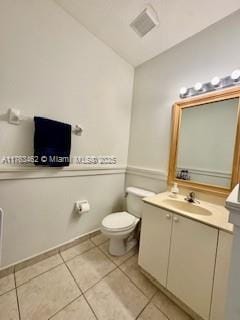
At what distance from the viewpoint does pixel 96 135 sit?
185 cm

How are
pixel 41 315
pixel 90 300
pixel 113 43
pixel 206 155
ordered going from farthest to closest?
pixel 113 43 → pixel 206 155 → pixel 90 300 → pixel 41 315

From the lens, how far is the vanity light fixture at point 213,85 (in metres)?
1.28

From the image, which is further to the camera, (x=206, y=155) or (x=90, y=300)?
(x=206, y=155)

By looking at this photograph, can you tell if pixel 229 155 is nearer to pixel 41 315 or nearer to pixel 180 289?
pixel 180 289

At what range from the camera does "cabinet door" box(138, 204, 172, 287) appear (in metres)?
1.21

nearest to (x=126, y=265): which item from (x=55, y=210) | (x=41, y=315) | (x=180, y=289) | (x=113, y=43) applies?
(x=180, y=289)

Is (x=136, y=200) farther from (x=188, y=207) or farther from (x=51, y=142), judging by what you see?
(x=51, y=142)

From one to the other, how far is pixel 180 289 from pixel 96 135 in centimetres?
164

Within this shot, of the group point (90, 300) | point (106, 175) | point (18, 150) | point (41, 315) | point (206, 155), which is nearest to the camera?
point (41, 315)

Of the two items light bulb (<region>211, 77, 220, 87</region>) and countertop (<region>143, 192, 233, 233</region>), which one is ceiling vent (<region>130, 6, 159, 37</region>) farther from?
countertop (<region>143, 192, 233, 233</region>)

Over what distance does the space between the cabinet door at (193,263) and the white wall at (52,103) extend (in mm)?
1103

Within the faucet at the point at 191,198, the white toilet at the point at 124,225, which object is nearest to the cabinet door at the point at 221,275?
the faucet at the point at 191,198

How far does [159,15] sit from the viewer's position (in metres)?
1.39

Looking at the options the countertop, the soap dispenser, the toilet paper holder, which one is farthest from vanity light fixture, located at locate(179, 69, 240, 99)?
the toilet paper holder
